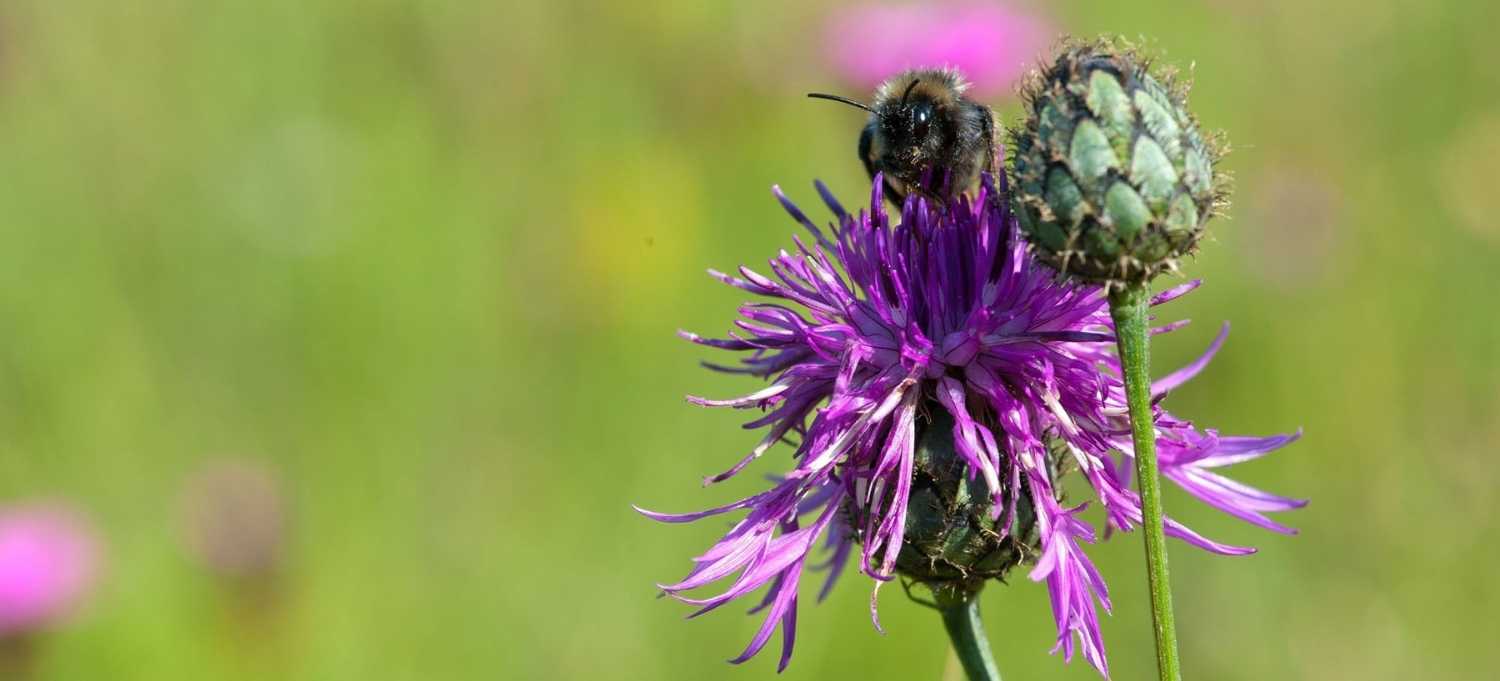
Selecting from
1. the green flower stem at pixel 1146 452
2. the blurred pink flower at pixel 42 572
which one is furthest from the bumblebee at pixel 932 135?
the blurred pink flower at pixel 42 572

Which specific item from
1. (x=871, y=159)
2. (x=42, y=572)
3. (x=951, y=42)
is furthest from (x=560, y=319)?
(x=871, y=159)

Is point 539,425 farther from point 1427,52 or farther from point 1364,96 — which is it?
point 1427,52

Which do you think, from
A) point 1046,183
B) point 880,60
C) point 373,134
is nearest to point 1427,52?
point 880,60

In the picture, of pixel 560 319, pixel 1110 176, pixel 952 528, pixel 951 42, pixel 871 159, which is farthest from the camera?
pixel 560 319

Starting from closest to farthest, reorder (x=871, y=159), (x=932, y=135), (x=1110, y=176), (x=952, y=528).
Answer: (x=1110, y=176), (x=952, y=528), (x=932, y=135), (x=871, y=159)

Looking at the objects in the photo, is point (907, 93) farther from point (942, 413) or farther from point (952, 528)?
point (952, 528)

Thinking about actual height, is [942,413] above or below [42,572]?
above

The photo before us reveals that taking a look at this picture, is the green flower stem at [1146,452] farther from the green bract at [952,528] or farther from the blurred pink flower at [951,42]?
the blurred pink flower at [951,42]
